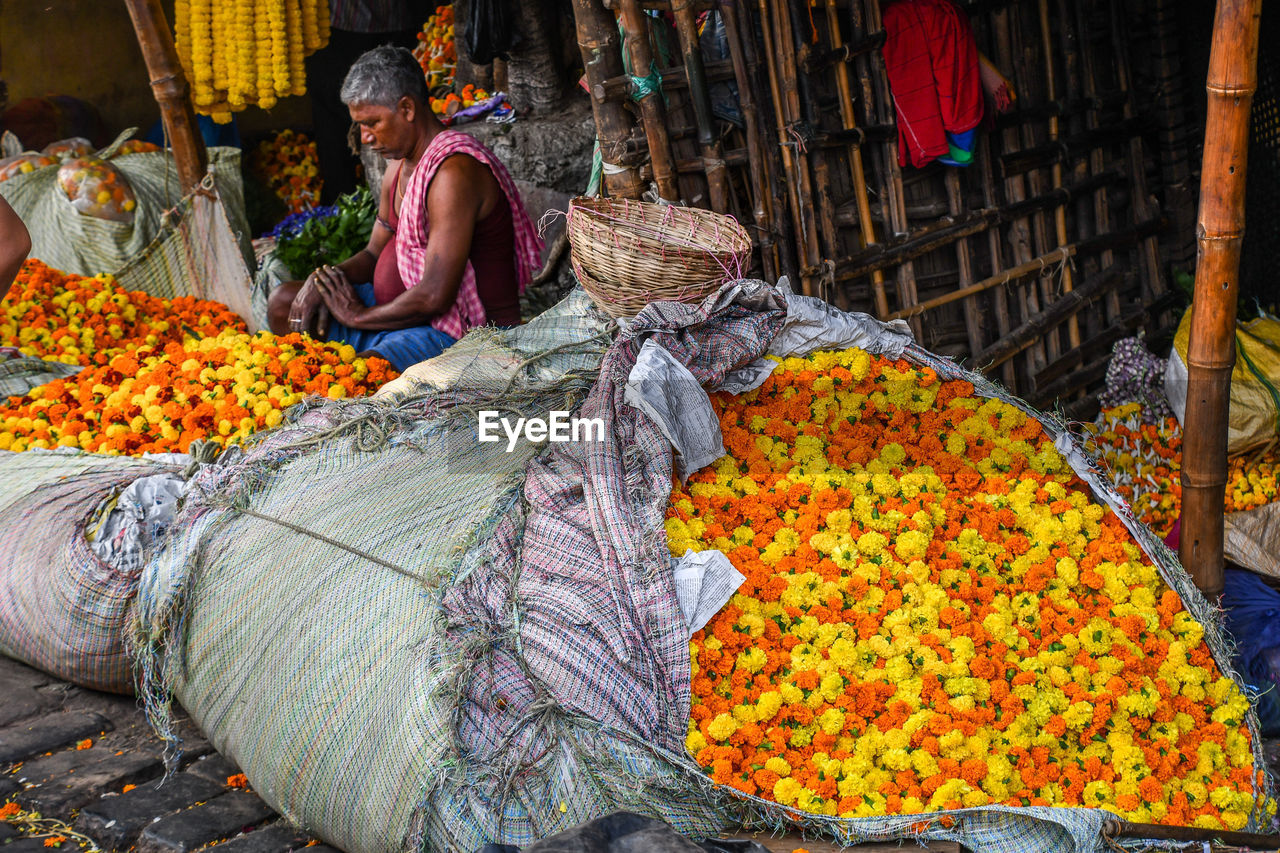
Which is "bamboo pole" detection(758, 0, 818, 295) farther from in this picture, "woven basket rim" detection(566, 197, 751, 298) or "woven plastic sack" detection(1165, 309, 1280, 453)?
"woven plastic sack" detection(1165, 309, 1280, 453)

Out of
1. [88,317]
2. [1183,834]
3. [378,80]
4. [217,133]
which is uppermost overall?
[217,133]

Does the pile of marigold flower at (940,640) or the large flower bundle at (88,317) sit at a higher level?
the large flower bundle at (88,317)

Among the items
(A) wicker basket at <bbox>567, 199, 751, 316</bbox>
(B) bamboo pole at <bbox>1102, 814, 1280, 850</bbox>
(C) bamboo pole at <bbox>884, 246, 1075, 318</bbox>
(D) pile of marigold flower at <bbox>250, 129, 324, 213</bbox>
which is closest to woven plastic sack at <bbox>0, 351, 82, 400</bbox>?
(A) wicker basket at <bbox>567, 199, 751, 316</bbox>

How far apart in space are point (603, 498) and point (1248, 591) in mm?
1937

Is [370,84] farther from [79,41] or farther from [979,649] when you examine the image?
[79,41]

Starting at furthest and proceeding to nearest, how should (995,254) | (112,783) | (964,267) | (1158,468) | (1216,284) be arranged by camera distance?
(995,254) → (964,267) → (1158,468) → (112,783) → (1216,284)

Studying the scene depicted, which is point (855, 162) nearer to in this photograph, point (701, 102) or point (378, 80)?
point (701, 102)

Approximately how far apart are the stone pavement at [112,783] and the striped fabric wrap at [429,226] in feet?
5.59

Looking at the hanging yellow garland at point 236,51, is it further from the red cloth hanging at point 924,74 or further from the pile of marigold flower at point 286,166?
the pile of marigold flower at point 286,166

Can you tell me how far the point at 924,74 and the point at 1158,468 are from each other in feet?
5.55

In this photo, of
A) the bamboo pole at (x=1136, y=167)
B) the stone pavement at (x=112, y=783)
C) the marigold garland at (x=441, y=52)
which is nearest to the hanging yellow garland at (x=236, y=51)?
the marigold garland at (x=441, y=52)

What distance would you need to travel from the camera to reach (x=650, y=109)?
3.43m

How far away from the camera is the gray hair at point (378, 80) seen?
3.92 m

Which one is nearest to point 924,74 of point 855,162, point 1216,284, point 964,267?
point 855,162
